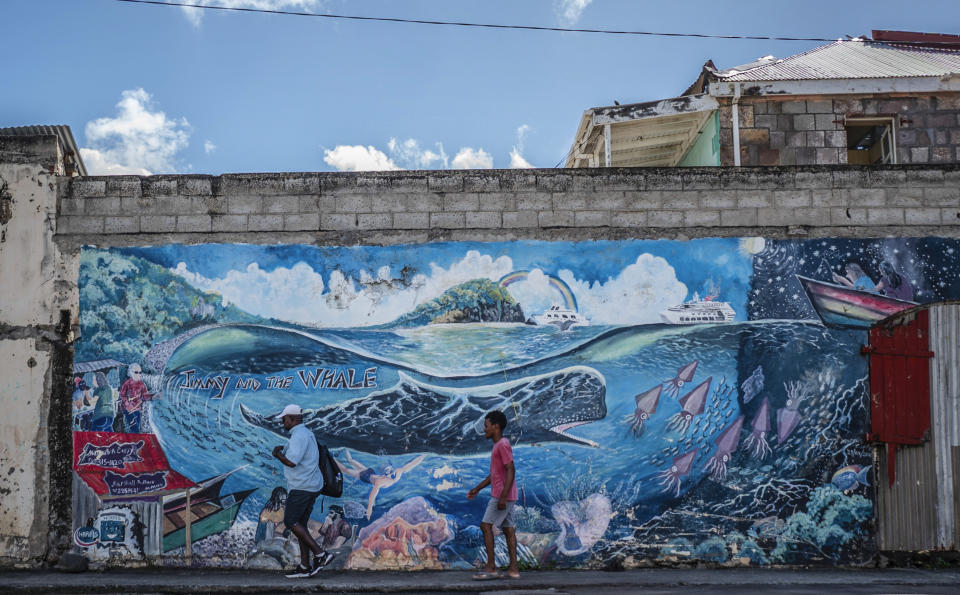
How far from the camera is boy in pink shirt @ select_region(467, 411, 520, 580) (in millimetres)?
7602

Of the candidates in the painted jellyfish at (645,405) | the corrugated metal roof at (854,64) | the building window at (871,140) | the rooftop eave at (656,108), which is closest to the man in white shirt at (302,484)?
the painted jellyfish at (645,405)

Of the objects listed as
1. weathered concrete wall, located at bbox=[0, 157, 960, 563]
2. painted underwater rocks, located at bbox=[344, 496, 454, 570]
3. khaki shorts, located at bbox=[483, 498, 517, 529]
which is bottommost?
painted underwater rocks, located at bbox=[344, 496, 454, 570]

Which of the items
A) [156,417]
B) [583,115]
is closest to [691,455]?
[156,417]

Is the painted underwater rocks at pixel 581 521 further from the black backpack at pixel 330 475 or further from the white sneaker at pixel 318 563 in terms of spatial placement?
the white sneaker at pixel 318 563

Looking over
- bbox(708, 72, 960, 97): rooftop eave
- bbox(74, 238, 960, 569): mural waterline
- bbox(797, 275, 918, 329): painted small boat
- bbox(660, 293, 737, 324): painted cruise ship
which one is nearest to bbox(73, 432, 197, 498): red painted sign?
bbox(74, 238, 960, 569): mural waterline

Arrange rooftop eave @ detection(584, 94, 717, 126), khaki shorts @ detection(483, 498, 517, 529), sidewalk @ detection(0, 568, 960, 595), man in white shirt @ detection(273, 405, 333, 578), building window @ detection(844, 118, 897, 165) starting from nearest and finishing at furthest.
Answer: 1. sidewalk @ detection(0, 568, 960, 595)
2. khaki shorts @ detection(483, 498, 517, 529)
3. man in white shirt @ detection(273, 405, 333, 578)
4. rooftop eave @ detection(584, 94, 717, 126)
5. building window @ detection(844, 118, 897, 165)

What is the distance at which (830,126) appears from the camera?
578 inches

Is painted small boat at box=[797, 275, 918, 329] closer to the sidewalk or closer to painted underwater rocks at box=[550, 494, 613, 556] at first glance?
the sidewalk

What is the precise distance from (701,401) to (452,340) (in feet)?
8.10

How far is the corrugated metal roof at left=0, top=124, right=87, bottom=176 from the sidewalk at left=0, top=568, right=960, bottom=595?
13.6 feet

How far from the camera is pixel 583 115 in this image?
1469 centimetres

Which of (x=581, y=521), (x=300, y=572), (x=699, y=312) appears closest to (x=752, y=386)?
(x=699, y=312)

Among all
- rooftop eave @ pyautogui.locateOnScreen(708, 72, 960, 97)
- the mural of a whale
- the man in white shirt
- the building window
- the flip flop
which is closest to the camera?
the flip flop

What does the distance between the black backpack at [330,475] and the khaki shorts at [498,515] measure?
1451 mm
